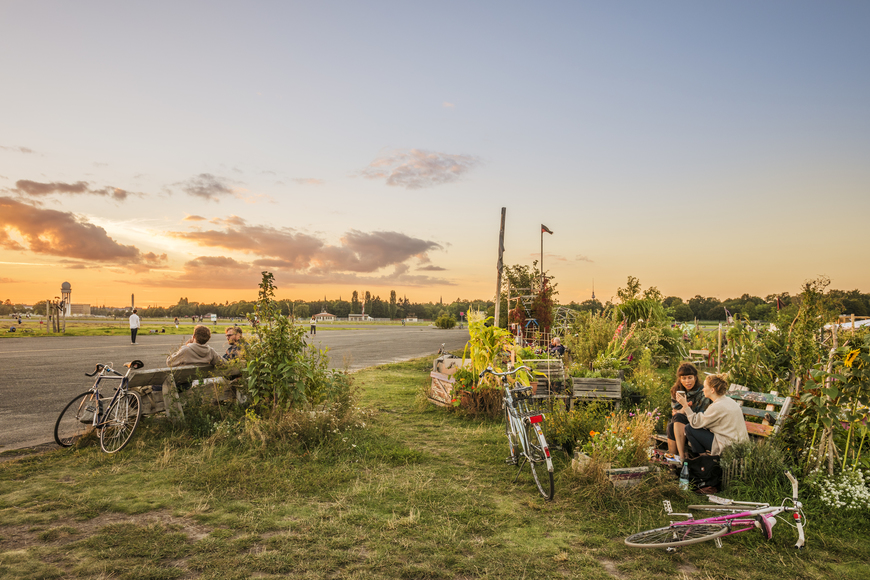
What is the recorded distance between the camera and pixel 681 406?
19.5 ft

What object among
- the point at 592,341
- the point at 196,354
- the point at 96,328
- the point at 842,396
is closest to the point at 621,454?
the point at 842,396

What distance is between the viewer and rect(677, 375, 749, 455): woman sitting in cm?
520

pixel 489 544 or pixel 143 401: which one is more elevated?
pixel 143 401

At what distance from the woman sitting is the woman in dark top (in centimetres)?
12

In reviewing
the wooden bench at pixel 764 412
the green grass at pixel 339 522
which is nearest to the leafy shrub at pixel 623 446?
the green grass at pixel 339 522

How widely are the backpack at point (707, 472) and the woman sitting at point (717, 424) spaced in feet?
0.34

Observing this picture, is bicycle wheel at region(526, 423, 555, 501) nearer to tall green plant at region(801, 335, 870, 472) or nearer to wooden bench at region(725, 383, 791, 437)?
wooden bench at region(725, 383, 791, 437)

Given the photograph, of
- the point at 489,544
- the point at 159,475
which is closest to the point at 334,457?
the point at 159,475

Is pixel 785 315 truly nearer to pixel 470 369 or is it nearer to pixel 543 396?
pixel 543 396

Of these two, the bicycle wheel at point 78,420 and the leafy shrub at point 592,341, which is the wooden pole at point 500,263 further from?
the bicycle wheel at point 78,420

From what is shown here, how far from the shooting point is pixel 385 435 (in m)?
7.48

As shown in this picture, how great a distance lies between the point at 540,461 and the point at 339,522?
2.59m

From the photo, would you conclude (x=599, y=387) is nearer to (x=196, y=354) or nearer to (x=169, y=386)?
(x=196, y=354)

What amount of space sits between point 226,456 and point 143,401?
1.92 metres
